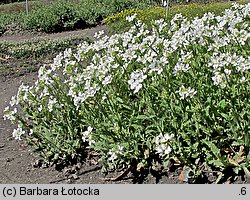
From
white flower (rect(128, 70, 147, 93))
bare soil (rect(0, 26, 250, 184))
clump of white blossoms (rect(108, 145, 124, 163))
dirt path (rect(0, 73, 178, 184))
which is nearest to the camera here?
white flower (rect(128, 70, 147, 93))

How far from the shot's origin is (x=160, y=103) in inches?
151

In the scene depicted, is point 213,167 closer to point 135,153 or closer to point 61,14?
point 135,153

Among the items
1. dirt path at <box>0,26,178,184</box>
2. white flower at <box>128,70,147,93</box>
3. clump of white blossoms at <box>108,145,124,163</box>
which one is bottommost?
dirt path at <box>0,26,178,184</box>

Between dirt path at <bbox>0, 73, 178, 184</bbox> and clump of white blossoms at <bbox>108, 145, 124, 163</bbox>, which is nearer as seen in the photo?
clump of white blossoms at <bbox>108, 145, 124, 163</bbox>

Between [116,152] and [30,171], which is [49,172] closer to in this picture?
[30,171]

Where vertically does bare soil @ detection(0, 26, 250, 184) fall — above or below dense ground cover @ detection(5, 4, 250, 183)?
below

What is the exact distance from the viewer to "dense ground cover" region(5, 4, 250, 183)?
3480 millimetres

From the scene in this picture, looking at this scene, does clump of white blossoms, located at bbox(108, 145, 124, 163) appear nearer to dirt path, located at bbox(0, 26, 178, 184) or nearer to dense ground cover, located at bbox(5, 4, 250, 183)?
dense ground cover, located at bbox(5, 4, 250, 183)

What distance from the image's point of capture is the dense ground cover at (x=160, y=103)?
3.48 m

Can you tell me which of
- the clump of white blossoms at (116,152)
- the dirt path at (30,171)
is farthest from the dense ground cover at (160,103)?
the dirt path at (30,171)

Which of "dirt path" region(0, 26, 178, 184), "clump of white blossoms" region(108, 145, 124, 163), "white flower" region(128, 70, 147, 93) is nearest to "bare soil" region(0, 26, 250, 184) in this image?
"dirt path" region(0, 26, 178, 184)

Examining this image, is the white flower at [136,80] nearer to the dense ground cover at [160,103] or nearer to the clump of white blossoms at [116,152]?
the dense ground cover at [160,103]

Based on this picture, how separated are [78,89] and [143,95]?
0.54 meters

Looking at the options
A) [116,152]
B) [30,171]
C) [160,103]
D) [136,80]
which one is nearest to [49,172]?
[30,171]
